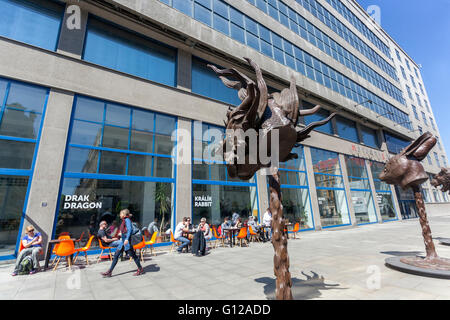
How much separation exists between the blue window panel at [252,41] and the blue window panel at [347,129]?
472 inches

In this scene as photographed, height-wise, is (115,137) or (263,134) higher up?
(115,137)

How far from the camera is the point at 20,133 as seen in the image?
8.12 m

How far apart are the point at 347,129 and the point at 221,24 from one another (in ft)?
55.9

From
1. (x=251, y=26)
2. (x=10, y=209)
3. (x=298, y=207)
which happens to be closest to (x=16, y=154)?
(x=10, y=209)

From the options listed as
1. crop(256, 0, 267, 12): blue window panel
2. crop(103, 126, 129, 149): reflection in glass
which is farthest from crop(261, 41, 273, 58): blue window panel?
crop(103, 126, 129, 149): reflection in glass

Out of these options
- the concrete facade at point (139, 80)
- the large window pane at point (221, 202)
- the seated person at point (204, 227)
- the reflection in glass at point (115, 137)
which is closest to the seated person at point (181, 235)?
the seated person at point (204, 227)

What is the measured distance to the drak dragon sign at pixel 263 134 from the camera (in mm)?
2713

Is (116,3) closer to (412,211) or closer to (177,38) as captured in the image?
(177,38)

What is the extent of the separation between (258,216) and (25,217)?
11.1 metres

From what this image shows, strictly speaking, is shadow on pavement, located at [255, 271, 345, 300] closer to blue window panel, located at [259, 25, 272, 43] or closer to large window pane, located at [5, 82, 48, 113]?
large window pane, located at [5, 82, 48, 113]

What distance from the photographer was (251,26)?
16.2 meters

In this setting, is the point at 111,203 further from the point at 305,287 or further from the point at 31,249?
the point at 305,287

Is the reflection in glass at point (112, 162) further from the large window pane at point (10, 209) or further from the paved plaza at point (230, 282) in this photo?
the paved plaza at point (230, 282)
